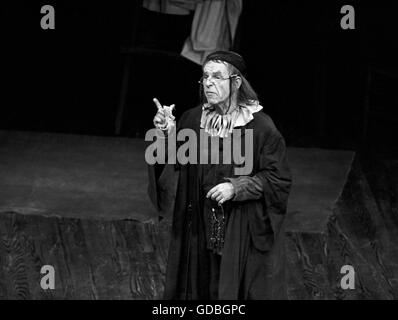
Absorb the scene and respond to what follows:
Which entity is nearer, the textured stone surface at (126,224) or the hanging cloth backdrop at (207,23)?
the textured stone surface at (126,224)

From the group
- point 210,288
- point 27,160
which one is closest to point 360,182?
point 27,160

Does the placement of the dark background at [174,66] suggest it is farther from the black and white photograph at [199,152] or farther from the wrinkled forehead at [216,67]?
the wrinkled forehead at [216,67]

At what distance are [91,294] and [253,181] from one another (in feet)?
6.09

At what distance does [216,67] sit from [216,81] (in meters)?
0.06

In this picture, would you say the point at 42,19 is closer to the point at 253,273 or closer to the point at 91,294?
the point at 91,294

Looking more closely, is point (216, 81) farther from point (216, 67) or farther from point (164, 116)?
point (164, 116)

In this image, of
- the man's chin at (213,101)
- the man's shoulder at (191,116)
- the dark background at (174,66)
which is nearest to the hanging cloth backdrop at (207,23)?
the dark background at (174,66)

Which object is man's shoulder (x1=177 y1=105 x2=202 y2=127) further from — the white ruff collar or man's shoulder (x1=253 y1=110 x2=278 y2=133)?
man's shoulder (x1=253 y1=110 x2=278 y2=133)

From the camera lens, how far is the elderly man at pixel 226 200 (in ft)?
18.9

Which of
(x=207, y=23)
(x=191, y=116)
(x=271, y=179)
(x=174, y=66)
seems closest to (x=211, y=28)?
(x=207, y=23)

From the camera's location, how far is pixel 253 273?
19.0 ft

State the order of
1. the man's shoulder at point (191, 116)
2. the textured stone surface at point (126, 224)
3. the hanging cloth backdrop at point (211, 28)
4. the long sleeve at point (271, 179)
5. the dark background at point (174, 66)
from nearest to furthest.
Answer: the long sleeve at point (271, 179) < the man's shoulder at point (191, 116) < the textured stone surface at point (126, 224) < the hanging cloth backdrop at point (211, 28) < the dark background at point (174, 66)

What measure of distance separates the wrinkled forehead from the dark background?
14.1 ft

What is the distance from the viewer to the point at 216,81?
5758 mm
